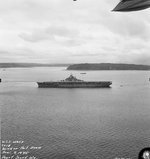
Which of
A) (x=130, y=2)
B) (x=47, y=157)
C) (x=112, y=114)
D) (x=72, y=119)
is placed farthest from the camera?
(x=112, y=114)

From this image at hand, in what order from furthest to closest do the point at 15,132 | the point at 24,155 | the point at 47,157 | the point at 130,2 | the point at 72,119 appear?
1. the point at 72,119
2. the point at 15,132
3. the point at 24,155
4. the point at 47,157
5. the point at 130,2

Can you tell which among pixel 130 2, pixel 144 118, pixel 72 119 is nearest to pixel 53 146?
pixel 72 119

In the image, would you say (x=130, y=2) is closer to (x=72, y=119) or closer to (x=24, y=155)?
(x=24, y=155)

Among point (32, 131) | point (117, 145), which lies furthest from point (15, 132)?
point (117, 145)

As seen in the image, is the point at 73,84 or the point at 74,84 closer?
the point at 74,84

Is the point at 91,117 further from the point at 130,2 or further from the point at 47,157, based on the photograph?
the point at 130,2

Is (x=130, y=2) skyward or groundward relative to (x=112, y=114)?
skyward

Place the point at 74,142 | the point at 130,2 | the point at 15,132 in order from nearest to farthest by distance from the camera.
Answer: the point at 130,2 → the point at 74,142 → the point at 15,132

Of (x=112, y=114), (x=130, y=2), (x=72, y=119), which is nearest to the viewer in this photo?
(x=130, y=2)

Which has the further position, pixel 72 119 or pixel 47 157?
pixel 72 119
